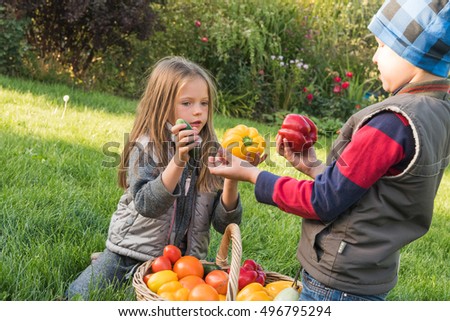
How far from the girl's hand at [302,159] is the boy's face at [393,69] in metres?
0.56

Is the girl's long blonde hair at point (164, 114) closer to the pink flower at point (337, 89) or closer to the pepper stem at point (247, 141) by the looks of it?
the pepper stem at point (247, 141)

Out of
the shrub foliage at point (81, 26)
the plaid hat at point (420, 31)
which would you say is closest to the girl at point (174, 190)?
the plaid hat at point (420, 31)

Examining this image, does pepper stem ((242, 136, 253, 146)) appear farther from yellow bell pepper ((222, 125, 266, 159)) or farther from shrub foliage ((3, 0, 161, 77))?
shrub foliage ((3, 0, 161, 77))

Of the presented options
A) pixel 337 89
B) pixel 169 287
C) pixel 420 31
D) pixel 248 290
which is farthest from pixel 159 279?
pixel 337 89

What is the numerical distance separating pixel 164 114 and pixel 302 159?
2.51ft

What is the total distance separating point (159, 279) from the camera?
2441 millimetres

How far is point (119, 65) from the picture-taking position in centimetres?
910

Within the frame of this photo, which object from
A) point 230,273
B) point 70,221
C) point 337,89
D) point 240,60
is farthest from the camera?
point 240,60

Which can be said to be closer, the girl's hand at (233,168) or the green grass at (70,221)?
the girl's hand at (233,168)

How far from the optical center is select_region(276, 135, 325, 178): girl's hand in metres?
2.57

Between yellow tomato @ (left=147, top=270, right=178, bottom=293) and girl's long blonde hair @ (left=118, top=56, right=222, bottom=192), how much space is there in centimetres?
61

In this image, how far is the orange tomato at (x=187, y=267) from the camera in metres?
2.56

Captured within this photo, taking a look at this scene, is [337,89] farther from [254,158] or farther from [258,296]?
[258,296]

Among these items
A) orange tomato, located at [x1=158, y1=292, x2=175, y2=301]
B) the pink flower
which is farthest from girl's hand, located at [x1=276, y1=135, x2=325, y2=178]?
the pink flower
